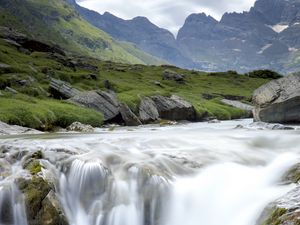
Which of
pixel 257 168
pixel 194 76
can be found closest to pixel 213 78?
pixel 194 76

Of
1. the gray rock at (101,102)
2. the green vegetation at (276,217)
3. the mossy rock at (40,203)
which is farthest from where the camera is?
the gray rock at (101,102)

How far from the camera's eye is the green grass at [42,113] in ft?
143

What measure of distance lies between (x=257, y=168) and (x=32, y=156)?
39.9ft

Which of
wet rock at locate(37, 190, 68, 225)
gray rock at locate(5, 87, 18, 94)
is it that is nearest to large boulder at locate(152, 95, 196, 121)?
gray rock at locate(5, 87, 18, 94)

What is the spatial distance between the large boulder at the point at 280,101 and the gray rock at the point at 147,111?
65.0ft

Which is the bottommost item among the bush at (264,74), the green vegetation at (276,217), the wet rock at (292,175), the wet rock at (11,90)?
the green vegetation at (276,217)

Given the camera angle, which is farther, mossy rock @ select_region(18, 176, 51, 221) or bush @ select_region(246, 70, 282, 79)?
bush @ select_region(246, 70, 282, 79)

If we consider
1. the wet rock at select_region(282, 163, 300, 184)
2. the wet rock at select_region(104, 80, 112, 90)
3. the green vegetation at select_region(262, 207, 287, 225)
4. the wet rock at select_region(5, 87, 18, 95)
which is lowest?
the green vegetation at select_region(262, 207, 287, 225)

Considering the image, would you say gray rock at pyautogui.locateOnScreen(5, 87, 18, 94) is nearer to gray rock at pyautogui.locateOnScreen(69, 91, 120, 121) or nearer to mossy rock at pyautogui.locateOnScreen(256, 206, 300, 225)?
gray rock at pyautogui.locateOnScreen(69, 91, 120, 121)

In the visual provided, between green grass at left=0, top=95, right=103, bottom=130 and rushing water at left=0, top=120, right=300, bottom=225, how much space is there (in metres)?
19.5

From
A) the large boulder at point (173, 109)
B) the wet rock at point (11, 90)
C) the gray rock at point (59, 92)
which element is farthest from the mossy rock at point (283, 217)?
the large boulder at point (173, 109)

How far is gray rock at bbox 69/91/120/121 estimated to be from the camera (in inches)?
2251

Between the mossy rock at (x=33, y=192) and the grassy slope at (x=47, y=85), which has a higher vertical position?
the grassy slope at (x=47, y=85)

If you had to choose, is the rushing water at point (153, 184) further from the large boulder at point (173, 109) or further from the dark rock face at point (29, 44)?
the dark rock face at point (29, 44)
